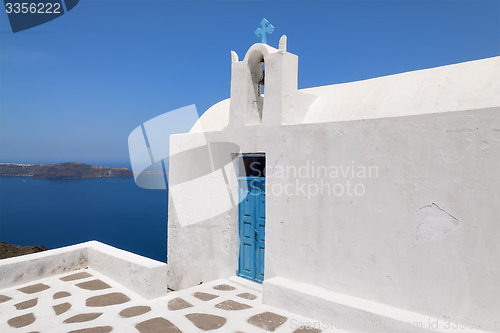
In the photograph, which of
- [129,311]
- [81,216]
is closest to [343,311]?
[129,311]

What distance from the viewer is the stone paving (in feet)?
12.7

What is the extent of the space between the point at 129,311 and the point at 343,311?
2.57 meters

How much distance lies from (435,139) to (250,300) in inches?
124

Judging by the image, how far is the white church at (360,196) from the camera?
331 cm

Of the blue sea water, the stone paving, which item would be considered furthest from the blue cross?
the blue sea water

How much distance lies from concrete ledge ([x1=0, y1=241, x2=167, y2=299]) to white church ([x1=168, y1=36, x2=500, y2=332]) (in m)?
1.49

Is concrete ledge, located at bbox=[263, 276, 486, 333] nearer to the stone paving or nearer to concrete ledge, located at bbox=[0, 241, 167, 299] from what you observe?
the stone paving

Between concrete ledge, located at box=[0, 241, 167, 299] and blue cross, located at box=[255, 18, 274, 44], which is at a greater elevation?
blue cross, located at box=[255, 18, 274, 44]

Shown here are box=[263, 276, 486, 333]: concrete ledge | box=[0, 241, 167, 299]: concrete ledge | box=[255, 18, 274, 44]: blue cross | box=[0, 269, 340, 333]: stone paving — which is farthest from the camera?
box=[255, 18, 274, 44]: blue cross

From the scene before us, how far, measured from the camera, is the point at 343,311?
12.8ft

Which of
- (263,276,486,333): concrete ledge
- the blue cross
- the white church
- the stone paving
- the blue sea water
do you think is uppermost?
the blue cross

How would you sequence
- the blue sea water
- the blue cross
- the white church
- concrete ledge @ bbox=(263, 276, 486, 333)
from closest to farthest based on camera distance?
the white church
concrete ledge @ bbox=(263, 276, 486, 333)
the blue cross
the blue sea water

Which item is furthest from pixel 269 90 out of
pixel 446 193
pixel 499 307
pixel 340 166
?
pixel 499 307

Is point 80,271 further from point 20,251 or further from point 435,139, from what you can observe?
point 20,251
